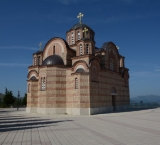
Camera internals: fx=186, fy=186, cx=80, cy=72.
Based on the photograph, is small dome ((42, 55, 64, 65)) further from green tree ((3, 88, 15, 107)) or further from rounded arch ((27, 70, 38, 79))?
green tree ((3, 88, 15, 107))

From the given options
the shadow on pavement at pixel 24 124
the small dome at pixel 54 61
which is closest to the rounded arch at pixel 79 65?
the small dome at pixel 54 61

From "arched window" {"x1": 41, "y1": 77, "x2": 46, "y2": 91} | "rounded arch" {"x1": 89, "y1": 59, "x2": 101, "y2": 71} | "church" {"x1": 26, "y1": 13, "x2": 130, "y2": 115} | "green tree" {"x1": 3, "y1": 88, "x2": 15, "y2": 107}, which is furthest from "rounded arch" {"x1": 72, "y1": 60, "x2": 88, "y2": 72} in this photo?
"green tree" {"x1": 3, "y1": 88, "x2": 15, "y2": 107}

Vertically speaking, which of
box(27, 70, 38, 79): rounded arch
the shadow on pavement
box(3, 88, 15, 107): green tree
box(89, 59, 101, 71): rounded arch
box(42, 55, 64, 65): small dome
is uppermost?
box(42, 55, 64, 65): small dome

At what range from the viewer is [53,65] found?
21.7m

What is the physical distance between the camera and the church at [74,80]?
2020cm

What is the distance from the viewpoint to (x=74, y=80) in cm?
2045

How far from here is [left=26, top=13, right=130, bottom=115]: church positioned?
66.3ft

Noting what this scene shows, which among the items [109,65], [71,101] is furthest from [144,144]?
[109,65]

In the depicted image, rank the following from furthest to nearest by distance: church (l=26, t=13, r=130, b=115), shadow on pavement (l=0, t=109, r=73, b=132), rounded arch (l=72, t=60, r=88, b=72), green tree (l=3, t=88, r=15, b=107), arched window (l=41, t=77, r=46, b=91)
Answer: green tree (l=3, t=88, r=15, b=107)
arched window (l=41, t=77, r=46, b=91)
rounded arch (l=72, t=60, r=88, b=72)
church (l=26, t=13, r=130, b=115)
shadow on pavement (l=0, t=109, r=73, b=132)

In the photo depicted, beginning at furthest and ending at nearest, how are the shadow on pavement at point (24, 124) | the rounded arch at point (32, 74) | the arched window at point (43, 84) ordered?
the rounded arch at point (32, 74) < the arched window at point (43, 84) < the shadow on pavement at point (24, 124)

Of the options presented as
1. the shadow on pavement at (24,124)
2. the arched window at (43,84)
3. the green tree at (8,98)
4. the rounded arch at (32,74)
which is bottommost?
the shadow on pavement at (24,124)

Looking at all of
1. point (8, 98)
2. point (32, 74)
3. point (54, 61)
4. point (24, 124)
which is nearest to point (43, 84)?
point (54, 61)

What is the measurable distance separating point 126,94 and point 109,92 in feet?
20.6

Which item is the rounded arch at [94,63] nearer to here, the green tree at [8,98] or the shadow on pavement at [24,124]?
the shadow on pavement at [24,124]
